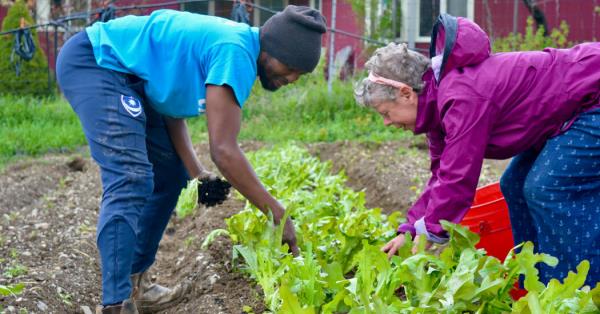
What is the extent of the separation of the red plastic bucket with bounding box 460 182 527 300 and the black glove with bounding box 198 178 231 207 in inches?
43.7

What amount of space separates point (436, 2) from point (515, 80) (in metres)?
10.6

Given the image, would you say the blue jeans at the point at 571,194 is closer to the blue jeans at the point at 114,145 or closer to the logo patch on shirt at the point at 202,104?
the logo patch on shirt at the point at 202,104

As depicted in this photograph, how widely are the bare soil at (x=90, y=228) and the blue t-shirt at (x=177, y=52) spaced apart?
96 centimetres

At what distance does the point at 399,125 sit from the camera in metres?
3.45

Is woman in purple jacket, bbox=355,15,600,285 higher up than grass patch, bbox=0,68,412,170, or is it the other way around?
woman in purple jacket, bbox=355,15,600,285

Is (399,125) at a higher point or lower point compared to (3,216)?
higher

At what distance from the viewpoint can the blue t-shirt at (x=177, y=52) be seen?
3438 mm

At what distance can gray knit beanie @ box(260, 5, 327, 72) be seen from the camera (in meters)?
3.55

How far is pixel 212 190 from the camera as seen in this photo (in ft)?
13.3

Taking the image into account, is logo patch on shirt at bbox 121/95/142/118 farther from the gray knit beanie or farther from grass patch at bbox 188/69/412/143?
grass patch at bbox 188/69/412/143

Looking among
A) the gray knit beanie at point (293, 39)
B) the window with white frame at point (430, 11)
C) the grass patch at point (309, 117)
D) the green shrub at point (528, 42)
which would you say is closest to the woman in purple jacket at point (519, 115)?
the gray knit beanie at point (293, 39)

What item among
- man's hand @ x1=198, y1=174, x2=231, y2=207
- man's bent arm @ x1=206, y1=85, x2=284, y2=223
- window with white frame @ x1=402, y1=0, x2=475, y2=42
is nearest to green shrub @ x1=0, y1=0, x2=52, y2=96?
window with white frame @ x1=402, y1=0, x2=475, y2=42

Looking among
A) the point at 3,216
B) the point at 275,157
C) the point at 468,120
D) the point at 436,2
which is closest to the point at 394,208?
the point at 275,157

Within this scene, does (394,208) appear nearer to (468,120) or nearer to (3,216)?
(3,216)
